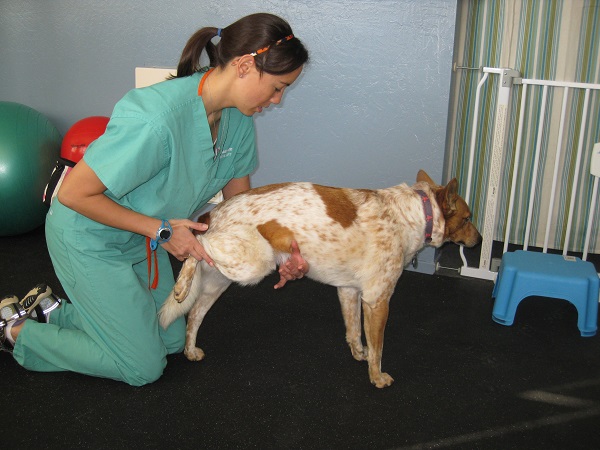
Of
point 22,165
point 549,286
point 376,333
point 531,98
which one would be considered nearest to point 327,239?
point 376,333

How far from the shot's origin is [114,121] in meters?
1.91

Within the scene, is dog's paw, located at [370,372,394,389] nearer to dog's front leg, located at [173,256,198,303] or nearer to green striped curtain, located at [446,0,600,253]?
dog's front leg, located at [173,256,198,303]

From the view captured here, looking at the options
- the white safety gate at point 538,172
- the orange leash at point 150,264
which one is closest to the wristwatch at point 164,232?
the orange leash at point 150,264

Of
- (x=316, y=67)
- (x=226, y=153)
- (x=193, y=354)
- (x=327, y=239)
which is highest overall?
(x=316, y=67)

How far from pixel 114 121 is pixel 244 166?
0.71 m

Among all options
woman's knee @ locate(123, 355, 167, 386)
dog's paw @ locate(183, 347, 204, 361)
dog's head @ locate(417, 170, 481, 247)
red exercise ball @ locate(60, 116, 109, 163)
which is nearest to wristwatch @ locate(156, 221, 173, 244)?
woman's knee @ locate(123, 355, 167, 386)

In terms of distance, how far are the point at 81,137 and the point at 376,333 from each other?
7.80 feet

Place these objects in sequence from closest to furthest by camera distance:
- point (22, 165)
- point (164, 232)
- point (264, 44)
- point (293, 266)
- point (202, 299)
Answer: point (264, 44) < point (164, 232) < point (293, 266) < point (202, 299) < point (22, 165)

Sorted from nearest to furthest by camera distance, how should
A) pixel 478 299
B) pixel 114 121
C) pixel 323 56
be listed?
pixel 114 121, pixel 478 299, pixel 323 56

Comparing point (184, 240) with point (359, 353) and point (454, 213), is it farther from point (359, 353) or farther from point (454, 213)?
point (454, 213)

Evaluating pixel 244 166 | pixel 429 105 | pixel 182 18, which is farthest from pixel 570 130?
pixel 182 18

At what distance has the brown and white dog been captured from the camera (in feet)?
7.04

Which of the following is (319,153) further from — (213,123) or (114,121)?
(114,121)

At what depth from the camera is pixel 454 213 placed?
2.48 m
